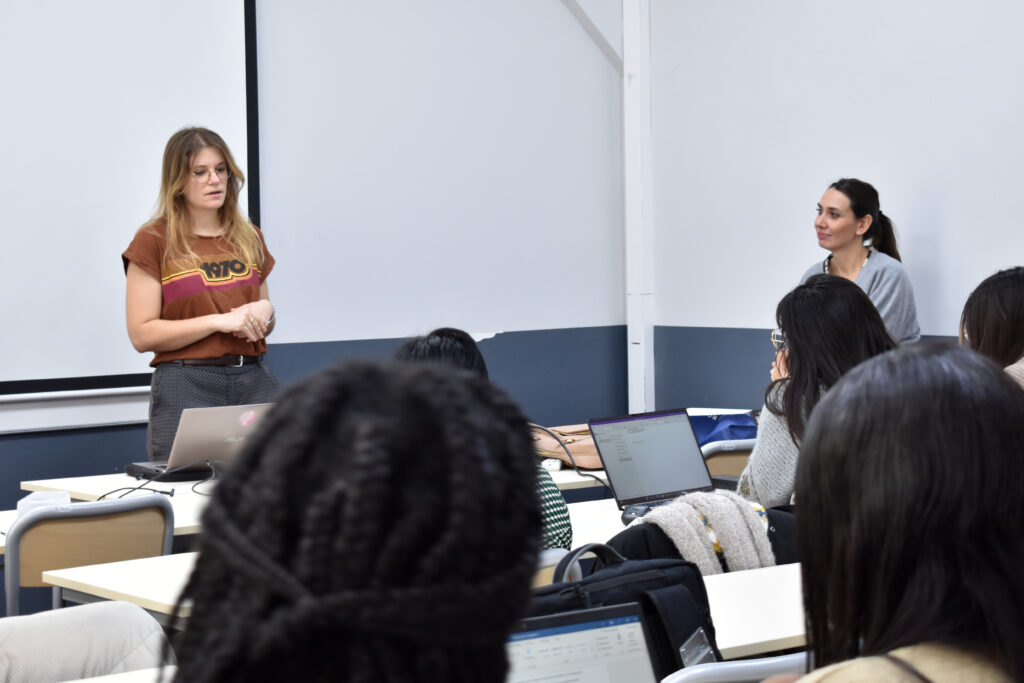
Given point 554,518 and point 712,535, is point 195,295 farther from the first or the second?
point 712,535

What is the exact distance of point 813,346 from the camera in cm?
246

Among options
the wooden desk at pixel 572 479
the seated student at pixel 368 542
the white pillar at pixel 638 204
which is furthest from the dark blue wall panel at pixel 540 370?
the seated student at pixel 368 542

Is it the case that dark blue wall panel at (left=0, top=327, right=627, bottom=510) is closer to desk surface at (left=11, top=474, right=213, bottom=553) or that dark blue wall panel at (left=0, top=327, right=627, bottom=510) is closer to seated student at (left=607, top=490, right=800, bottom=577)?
desk surface at (left=11, top=474, right=213, bottom=553)

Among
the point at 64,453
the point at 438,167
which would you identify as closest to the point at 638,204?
the point at 438,167

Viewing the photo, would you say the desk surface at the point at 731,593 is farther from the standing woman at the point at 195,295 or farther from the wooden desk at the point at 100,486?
the standing woman at the point at 195,295

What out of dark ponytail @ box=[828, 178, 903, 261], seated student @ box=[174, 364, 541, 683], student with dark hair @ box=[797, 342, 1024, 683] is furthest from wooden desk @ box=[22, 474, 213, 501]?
dark ponytail @ box=[828, 178, 903, 261]

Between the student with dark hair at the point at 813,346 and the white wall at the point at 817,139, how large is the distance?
1.84 metres

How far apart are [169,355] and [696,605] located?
2.28 m

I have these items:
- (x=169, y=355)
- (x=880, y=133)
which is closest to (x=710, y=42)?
(x=880, y=133)

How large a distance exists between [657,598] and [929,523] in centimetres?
64

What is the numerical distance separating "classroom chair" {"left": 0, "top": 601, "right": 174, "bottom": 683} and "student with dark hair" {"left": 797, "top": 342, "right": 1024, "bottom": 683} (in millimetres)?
1198

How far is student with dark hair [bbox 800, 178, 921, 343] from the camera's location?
13.7 ft

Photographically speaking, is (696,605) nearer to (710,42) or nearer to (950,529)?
(950,529)

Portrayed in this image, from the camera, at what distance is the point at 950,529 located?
833 millimetres
